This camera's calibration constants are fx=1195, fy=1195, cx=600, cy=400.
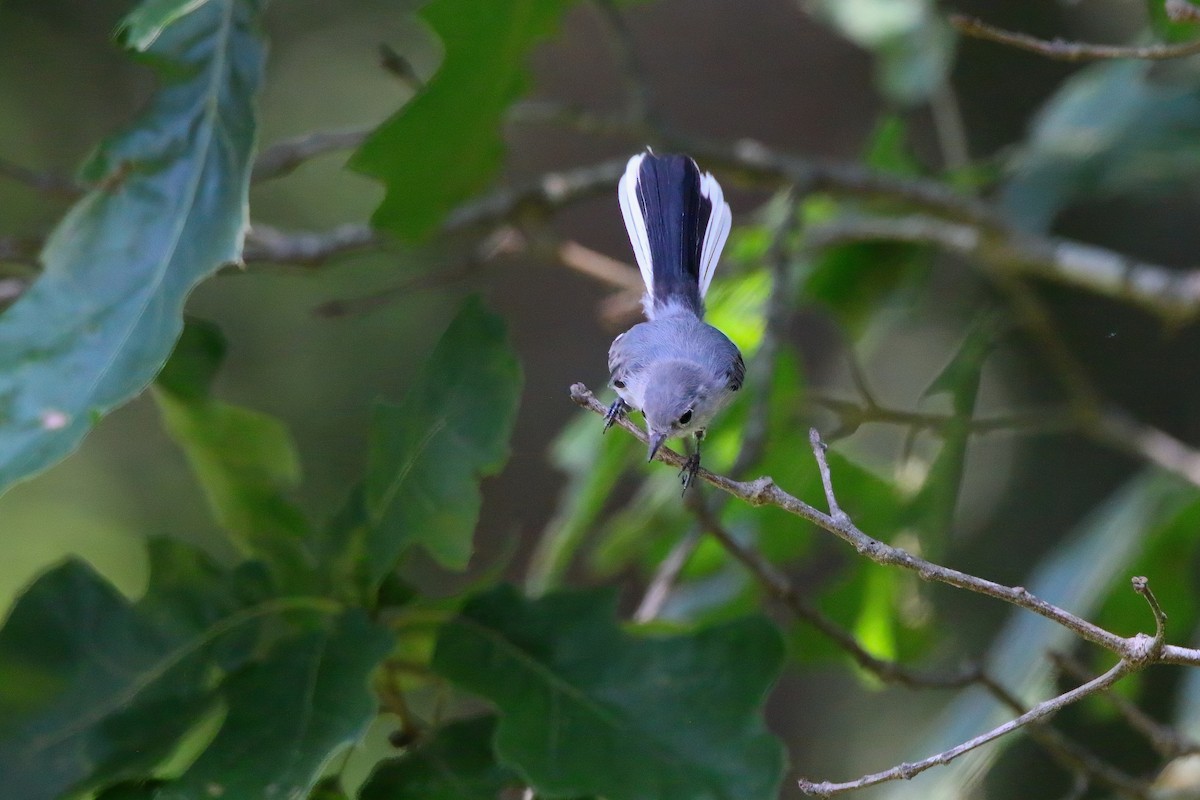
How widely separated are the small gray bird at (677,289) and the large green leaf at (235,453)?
1.92ft

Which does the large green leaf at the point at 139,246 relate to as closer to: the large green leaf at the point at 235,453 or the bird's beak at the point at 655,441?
the large green leaf at the point at 235,453

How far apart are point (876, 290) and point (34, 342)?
6.83 feet

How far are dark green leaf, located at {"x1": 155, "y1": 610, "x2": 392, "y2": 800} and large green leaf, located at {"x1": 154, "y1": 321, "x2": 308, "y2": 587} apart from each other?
21 cm

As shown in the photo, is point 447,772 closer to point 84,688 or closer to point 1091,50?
point 84,688

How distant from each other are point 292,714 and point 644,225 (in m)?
0.92

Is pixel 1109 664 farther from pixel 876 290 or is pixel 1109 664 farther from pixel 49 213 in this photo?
pixel 49 213

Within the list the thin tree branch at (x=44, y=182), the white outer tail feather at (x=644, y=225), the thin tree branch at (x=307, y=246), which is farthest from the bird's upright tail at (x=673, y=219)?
the thin tree branch at (x=44, y=182)

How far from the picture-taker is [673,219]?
1.93m

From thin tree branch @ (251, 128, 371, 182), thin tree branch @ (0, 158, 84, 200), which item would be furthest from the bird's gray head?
thin tree branch @ (0, 158, 84, 200)

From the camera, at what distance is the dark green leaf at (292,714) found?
1.61m

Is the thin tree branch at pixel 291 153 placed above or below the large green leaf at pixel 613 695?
above

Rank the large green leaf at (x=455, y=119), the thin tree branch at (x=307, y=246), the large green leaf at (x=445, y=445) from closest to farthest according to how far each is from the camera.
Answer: the large green leaf at (x=445, y=445)
the large green leaf at (x=455, y=119)
the thin tree branch at (x=307, y=246)

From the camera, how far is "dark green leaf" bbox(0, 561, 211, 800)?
173cm

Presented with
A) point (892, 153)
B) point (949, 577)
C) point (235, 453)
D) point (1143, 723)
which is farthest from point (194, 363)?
point (892, 153)
